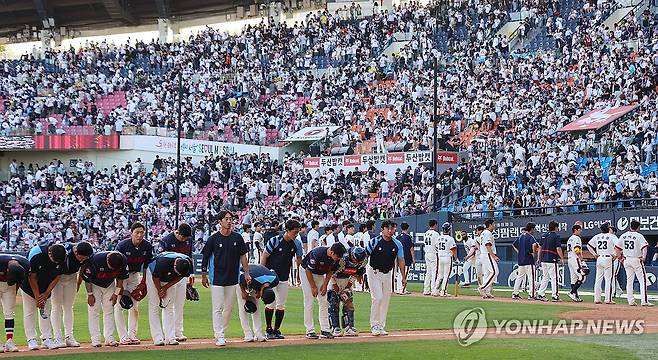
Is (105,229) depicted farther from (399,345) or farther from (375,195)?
(399,345)

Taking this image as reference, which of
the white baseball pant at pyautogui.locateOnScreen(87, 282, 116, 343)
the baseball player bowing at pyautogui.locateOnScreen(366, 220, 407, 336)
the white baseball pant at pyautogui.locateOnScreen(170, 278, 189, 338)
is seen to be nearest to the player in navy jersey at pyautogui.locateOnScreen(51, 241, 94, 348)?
the white baseball pant at pyautogui.locateOnScreen(87, 282, 116, 343)

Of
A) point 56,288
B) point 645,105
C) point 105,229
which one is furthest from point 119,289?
point 105,229

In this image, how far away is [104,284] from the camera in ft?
52.5

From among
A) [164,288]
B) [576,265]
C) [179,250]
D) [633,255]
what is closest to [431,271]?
[576,265]

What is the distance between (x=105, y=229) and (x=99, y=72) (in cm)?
1998

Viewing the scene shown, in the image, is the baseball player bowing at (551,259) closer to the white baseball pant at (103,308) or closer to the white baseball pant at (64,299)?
the white baseball pant at (103,308)

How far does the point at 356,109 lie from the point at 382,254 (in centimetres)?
3725

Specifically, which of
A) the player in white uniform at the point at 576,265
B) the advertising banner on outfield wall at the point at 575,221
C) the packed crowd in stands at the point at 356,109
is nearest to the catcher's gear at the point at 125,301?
the player in white uniform at the point at 576,265

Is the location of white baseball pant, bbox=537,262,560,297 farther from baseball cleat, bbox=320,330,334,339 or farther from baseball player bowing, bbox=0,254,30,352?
baseball player bowing, bbox=0,254,30,352

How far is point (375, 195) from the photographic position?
4478 cm

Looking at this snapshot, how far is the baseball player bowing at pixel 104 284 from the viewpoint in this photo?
15.8 metres

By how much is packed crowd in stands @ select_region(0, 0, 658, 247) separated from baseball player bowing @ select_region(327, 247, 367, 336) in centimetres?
1557

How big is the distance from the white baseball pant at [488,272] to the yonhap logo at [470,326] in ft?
12.6

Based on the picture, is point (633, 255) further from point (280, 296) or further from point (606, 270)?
point (280, 296)
